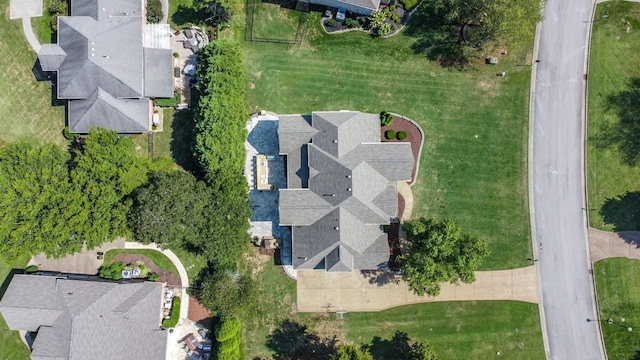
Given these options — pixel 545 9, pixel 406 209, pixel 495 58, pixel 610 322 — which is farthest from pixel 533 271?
pixel 545 9

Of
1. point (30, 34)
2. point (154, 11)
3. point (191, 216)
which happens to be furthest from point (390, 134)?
point (30, 34)

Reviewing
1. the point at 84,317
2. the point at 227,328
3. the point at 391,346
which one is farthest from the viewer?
the point at 391,346

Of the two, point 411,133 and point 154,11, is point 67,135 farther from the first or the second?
point 411,133

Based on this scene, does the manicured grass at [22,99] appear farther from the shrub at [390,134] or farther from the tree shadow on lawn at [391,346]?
the tree shadow on lawn at [391,346]

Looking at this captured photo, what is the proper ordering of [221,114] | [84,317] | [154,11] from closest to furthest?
[84,317], [221,114], [154,11]

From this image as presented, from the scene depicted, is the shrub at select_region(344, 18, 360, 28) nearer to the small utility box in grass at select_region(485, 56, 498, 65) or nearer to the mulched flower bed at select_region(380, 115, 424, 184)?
the mulched flower bed at select_region(380, 115, 424, 184)

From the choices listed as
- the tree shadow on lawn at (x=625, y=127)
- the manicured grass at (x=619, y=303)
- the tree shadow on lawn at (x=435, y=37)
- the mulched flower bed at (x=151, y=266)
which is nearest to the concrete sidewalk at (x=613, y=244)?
the manicured grass at (x=619, y=303)

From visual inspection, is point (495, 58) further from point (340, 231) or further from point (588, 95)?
point (340, 231)
